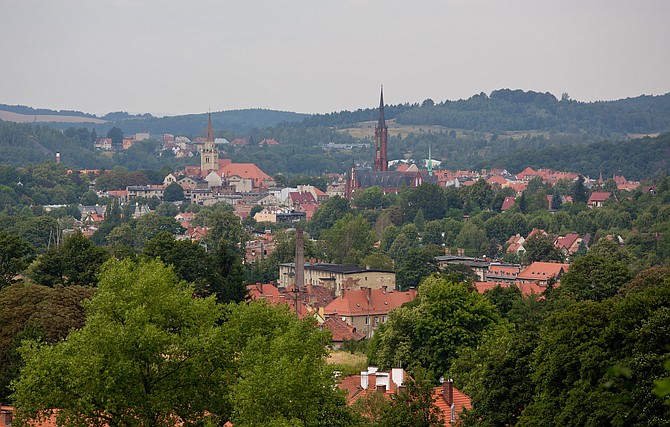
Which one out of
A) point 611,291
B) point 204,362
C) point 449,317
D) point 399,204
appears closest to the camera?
point 204,362

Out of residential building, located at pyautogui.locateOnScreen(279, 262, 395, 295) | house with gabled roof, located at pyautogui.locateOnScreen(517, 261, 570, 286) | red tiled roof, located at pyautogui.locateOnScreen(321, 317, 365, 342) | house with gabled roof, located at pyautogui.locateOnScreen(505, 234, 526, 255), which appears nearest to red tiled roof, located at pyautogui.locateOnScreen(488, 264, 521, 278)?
house with gabled roof, located at pyautogui.locateOnScreen(517, 261, 570, 286)

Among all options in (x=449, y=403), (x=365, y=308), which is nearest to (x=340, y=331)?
(x=365, y=308)

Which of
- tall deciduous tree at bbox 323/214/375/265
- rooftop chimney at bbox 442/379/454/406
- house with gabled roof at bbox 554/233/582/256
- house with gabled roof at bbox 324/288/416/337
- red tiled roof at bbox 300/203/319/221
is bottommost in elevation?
red tiled roof at bbox 300/203/319/221

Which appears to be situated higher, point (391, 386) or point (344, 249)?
point (391, 386)

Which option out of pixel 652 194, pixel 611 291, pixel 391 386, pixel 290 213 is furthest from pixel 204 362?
pixel 290 213

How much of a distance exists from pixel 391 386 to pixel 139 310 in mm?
9196

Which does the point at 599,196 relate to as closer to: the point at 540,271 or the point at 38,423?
the point at 540,271

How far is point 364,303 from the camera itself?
8112 cm

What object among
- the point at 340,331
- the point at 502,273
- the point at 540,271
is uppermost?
the point at 340,331

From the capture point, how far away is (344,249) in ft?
389

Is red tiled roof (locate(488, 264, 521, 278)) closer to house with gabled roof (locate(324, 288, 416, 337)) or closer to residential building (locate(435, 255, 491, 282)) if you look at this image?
residential building (locate(435, 255, 491, 282))

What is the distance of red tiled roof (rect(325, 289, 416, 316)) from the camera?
7938cm

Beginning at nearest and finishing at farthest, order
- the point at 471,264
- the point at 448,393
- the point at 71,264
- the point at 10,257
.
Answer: the point at 448,393 → the point at 71,264 → the point at 10,257 → the point at 471,264

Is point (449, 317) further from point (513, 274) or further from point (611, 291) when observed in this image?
point (513, 274)
